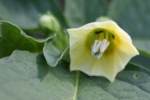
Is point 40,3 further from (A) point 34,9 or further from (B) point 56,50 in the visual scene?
(B) point 56,50

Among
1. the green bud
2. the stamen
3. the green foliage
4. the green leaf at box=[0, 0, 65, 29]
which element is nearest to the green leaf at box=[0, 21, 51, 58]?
the green foliage

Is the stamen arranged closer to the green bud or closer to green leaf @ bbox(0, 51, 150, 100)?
green leaf @ bbox(0, 51, 150, 100)

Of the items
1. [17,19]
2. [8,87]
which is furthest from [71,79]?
[17,19]

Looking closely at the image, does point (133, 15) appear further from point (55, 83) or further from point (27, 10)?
point (55, 83)

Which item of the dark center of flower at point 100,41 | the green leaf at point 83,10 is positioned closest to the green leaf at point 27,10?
the green leaf at point 83,10

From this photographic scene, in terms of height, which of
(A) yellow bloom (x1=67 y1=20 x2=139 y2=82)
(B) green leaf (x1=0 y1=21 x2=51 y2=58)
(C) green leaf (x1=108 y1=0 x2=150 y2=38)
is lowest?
(C) green leaf (x1=108 y1=0 x2=150 y2=38)

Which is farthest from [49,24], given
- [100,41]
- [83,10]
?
[83,10]

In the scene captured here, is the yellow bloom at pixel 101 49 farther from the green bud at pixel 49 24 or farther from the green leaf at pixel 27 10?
the green leaf at pixel 27 10
